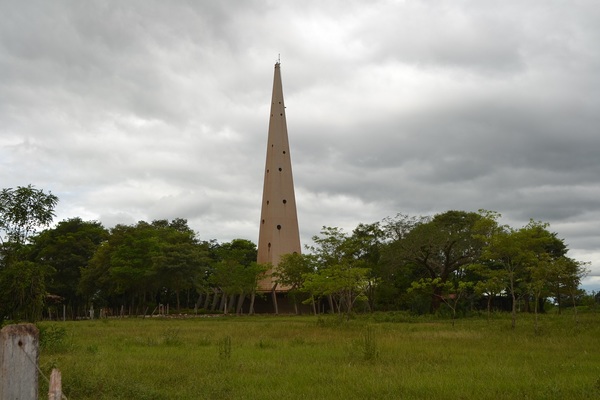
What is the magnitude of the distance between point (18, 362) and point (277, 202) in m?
53.0

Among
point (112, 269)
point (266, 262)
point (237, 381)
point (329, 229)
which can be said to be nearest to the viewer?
point (237, 381)

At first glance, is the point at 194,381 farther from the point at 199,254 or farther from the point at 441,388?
the point at 199,254

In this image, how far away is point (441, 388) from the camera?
962 cm

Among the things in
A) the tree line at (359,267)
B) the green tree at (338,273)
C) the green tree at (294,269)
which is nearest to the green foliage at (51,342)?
the tree line at (359,267)

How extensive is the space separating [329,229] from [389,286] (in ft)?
54.6

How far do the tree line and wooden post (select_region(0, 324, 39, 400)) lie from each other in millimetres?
22958

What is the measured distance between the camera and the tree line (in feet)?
95.2

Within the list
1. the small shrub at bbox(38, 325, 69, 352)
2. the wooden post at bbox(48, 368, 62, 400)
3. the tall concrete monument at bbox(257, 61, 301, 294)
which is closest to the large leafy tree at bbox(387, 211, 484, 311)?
the tall concrete monument at bbox(257, 61, 301, 294)

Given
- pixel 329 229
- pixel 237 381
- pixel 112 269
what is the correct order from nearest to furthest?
pixel 237 381 → pixel 329 229 → pixel 112 269

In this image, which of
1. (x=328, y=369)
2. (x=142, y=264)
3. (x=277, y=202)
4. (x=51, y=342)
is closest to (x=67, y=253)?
(x=142, y=264)

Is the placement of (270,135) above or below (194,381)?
above

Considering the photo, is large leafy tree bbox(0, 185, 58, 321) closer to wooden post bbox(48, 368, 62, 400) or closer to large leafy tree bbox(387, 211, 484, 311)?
wooden post bbox(48, 368, 62, 400)

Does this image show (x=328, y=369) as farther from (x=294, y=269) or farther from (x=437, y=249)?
(x=294, y=269)

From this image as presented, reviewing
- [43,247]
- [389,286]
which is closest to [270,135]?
[389,286]
